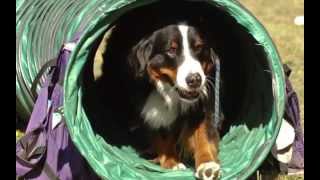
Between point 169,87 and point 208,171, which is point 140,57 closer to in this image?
point 169,87

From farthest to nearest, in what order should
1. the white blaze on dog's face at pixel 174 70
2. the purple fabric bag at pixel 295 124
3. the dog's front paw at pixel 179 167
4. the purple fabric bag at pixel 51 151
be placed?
the purple fabric bag at pixel 295 124 < the dog's front paw at pixel 179 167 < the purple fabric bag at pixel 51 151 < the white blaze on dog's face at pixel 174 70

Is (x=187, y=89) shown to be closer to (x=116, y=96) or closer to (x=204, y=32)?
(x=204, y=32)

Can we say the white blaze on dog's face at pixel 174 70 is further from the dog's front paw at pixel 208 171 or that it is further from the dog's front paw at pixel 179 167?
the dog's front paw at pixel 208 171

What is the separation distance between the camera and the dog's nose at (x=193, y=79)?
4.27 metres

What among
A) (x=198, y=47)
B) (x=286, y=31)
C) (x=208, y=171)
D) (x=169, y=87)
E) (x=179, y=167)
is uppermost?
(x=198, y=47)

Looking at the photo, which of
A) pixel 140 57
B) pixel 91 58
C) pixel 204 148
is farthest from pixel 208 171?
pixel 91 58

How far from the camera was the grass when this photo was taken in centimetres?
730

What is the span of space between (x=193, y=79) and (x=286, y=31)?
657 centimetres

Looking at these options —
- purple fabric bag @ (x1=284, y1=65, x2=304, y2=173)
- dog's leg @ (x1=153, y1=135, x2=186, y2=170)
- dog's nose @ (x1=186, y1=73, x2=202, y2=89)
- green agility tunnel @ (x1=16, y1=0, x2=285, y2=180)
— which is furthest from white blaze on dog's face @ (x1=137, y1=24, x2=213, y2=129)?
purple fabric bag @ (x1=284, y1=65, x2=304, y2=173)

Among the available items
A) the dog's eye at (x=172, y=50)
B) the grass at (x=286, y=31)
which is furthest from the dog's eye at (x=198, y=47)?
the grass at (x=286, y=31)

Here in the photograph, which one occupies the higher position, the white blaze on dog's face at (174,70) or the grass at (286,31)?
the white blaze on dog's face at (174,70)

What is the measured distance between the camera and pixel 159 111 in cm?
480

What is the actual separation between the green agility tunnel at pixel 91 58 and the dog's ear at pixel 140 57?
257mm
